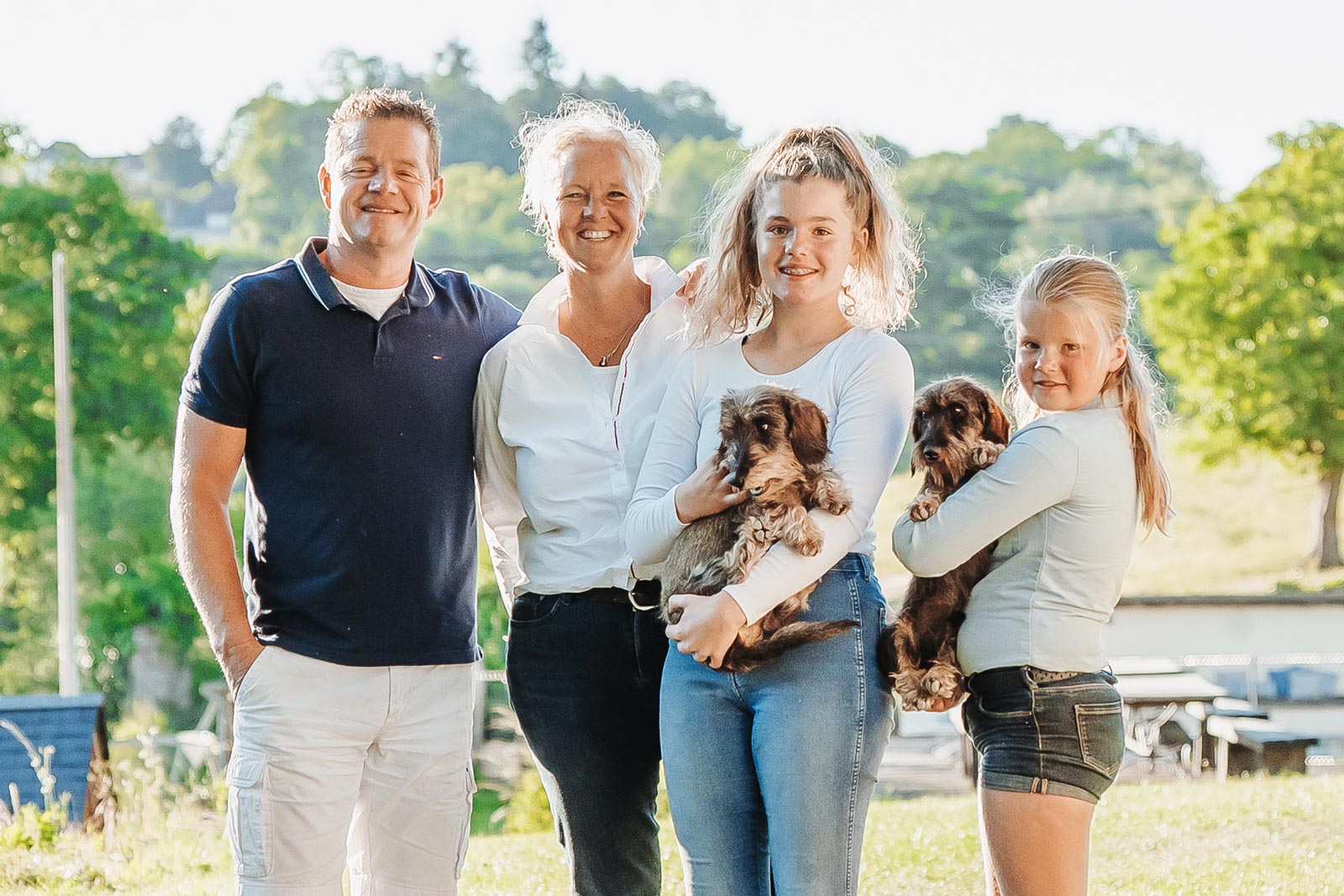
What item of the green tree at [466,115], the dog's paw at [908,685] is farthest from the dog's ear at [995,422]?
the green tree at [466,115]

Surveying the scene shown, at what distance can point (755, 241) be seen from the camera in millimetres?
2586

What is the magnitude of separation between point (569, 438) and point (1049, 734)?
1.15 meters

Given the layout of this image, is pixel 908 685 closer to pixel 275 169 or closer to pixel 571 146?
pixel 571 146

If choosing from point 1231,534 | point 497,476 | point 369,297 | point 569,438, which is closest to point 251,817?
point 497,476

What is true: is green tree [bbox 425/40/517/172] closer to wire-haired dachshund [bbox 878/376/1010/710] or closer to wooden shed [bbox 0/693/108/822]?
wooden shed [bbox 0/693/108/822]

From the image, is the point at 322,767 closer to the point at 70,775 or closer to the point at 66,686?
the point at 70,775

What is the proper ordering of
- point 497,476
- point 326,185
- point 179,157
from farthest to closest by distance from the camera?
point 179,157
point 326,185
point 497,476

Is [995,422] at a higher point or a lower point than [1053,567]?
higher

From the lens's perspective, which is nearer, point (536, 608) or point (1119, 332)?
point (1119, 332)

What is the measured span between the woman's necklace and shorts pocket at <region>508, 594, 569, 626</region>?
0.53 m

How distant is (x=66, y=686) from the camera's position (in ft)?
55.2

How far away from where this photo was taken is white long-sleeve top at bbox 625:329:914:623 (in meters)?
2.32

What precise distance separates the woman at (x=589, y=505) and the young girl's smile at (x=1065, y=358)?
729 mm

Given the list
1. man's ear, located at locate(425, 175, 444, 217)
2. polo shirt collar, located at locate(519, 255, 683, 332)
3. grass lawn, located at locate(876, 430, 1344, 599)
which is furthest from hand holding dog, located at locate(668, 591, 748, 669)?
grass lawn, located at locate(876, 430, 1344, 599)
